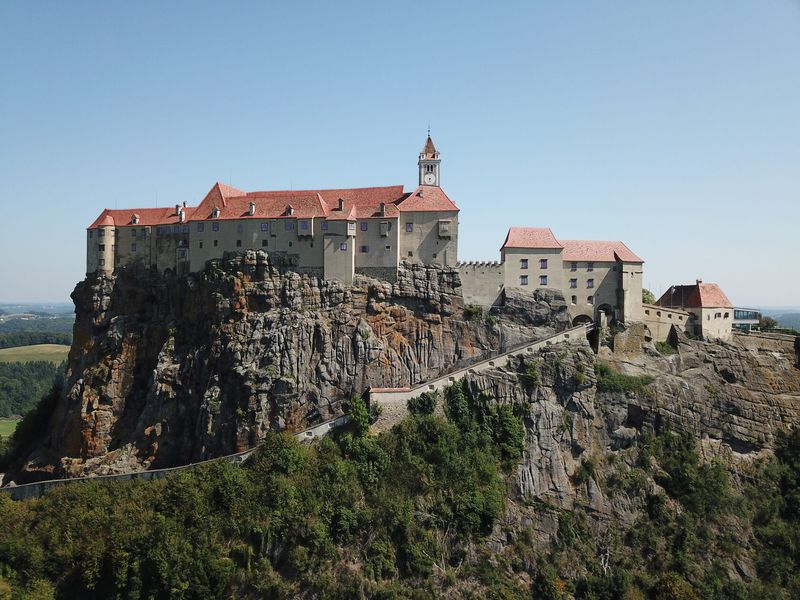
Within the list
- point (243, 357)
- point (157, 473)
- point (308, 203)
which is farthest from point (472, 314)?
point (157, 473)

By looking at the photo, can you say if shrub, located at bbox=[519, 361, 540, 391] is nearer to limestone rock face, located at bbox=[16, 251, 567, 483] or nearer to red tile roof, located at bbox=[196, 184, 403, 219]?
limestone rock face, located at bbox=[16, 251, 567, 483]

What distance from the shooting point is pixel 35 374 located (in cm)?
17750

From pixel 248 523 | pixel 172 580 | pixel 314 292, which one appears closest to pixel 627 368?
pixel 314 292

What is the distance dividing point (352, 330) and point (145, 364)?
21.8 meters

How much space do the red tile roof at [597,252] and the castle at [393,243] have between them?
99mm

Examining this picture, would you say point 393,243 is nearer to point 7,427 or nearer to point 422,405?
point 422,405

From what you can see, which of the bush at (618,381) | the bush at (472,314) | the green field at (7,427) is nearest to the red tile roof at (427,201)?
the bush at (472,314)

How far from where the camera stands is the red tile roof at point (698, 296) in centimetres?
6969

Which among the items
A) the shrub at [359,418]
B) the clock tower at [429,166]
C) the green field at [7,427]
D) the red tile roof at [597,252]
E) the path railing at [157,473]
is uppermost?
the clock tower at [429,166]

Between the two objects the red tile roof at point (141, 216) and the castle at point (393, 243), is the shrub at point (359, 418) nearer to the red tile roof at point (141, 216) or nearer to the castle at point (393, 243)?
the castle at point (393, 243)

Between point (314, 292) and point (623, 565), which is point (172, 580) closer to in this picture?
point (314, 292)

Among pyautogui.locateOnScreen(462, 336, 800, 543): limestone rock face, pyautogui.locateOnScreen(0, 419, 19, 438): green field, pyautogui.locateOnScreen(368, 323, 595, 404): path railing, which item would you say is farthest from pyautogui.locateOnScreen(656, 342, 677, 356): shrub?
pyautogui.locateOnScreen(0, 419, 19, 438): green field

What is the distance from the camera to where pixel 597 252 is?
2719 inches

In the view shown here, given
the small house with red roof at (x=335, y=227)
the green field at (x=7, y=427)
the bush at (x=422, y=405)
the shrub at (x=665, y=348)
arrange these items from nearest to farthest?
the bush at (x=422, y=405), the small house with red roof at (x=335, y=227), the shrub at (x=665, y=348), the green field at (x=7, y=427)
